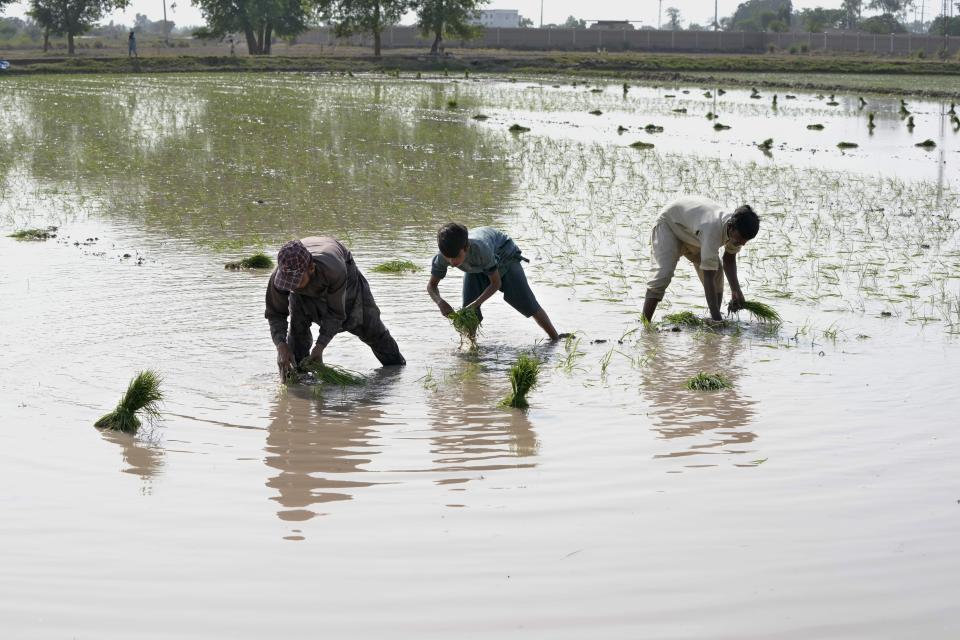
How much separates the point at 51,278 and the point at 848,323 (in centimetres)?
556

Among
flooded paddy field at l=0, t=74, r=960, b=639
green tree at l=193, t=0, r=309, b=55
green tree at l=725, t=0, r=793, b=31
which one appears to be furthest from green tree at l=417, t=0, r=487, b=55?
green tree at l=725, t=0, r=793, b=31

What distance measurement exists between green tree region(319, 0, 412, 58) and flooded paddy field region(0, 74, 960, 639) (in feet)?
137

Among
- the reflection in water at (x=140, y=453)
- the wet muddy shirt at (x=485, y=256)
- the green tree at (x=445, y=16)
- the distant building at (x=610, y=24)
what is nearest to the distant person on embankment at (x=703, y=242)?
the wet muddy shirt at (x=485, y=256)

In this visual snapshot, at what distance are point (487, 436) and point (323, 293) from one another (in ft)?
3.59

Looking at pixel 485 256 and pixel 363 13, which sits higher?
pixel 363 13

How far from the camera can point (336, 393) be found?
566 cm

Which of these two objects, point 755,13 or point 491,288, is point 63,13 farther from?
point 755,13

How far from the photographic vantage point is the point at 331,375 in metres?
5.66

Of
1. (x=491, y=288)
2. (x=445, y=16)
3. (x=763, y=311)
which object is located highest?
(x=445, y=16)

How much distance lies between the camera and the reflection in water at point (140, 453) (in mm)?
4328

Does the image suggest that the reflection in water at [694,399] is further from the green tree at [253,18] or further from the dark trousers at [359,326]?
the green tree at [253,18]

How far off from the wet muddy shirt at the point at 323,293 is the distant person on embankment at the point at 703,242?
2164mm

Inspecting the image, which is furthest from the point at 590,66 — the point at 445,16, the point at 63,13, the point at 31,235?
the point at 31,235

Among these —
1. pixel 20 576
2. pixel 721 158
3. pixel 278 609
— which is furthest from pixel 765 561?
pixel 721 158
